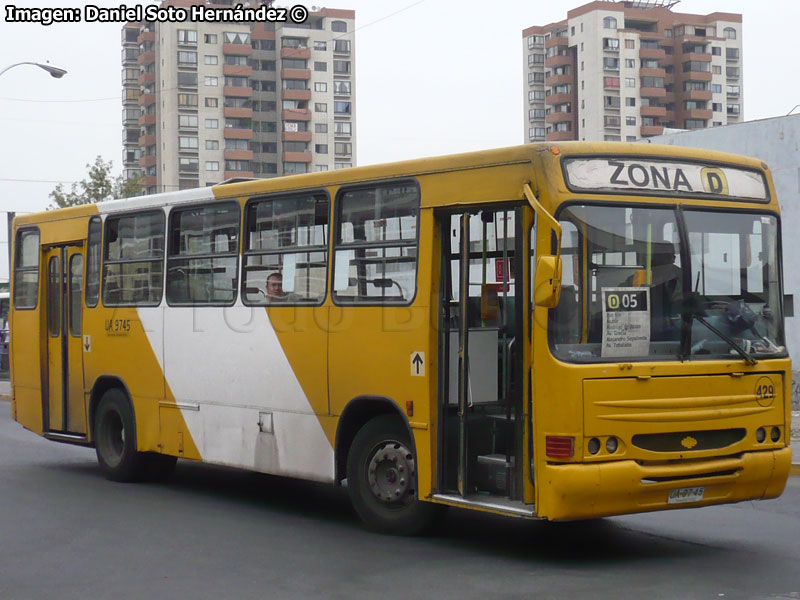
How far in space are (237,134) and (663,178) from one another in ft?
360

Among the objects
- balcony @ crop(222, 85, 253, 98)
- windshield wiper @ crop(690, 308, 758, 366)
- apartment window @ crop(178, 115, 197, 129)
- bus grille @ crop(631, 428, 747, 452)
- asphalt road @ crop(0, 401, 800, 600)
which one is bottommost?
asphalt road @ crop(0, 401, 800, 600)

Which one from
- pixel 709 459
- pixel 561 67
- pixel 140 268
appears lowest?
pixel 709 459

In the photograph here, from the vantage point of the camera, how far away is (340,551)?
942 centimetres

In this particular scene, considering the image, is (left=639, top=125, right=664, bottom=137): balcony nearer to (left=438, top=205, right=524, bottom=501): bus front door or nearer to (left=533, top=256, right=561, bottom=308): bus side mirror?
(left=438, top=205, right=524, bottom=501): bus front door

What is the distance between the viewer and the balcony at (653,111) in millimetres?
129000

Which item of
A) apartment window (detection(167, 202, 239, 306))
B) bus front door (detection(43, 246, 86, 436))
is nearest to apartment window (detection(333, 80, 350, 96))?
bus front door (detection(43, 246, 86, 436))

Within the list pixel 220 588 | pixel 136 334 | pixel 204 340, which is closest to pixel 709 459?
pixel 220 588

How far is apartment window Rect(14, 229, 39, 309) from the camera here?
50.8 ft

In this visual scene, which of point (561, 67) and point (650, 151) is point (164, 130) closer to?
point (561, 67)

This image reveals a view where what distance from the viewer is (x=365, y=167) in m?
10.5

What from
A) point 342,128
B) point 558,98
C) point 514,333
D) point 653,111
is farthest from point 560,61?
point 514,333

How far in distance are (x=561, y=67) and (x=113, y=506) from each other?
411 ft

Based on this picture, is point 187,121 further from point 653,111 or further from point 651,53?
point 651,53

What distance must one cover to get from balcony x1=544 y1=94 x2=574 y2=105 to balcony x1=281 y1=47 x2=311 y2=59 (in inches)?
1077
